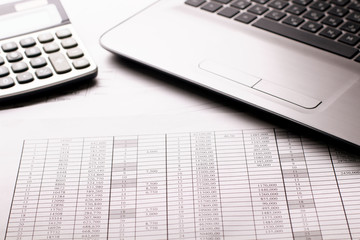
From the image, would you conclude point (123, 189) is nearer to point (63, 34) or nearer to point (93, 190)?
point (93, 190)

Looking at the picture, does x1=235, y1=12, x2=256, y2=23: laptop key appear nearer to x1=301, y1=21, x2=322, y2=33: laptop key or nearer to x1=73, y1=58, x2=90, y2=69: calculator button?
x1=301, y1=21, x2=322, y2=33: laptop key

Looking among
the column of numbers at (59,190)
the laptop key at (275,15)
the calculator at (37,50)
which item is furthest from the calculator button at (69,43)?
the laptop key at (275,15)

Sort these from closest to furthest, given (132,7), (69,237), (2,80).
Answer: (69,237)
(2,80)
(132,7)

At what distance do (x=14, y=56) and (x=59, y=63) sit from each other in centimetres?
5

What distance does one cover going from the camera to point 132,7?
0.65m

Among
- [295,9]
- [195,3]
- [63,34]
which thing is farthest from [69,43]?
[295,9]

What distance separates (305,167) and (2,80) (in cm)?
32

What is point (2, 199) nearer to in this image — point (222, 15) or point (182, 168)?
point (182, 168)

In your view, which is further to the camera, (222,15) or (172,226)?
(222,15)

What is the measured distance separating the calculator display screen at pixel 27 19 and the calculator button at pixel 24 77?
0.07 metres

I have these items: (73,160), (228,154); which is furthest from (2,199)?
(228,154)

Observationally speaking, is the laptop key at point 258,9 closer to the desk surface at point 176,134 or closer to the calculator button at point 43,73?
the desk surface at point 176,134

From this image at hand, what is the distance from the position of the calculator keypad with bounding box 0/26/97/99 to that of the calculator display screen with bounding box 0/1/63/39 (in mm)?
15

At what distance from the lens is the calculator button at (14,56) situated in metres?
0.52
